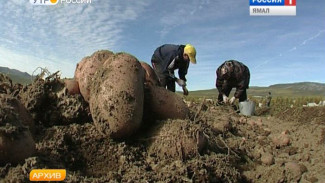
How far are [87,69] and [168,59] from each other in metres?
2.68

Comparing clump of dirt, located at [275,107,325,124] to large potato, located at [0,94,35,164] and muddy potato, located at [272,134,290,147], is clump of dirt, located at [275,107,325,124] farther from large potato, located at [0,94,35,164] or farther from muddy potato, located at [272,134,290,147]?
large potato, located at [0,94,35,164]

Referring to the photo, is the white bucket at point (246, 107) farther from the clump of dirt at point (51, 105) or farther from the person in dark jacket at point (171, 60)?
the clump of dirt at point (51, 105)

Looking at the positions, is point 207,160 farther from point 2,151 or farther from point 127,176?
point 2,151

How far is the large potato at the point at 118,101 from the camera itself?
2.86 metres

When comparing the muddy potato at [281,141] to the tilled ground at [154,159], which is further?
the muddy potato at [281,141]

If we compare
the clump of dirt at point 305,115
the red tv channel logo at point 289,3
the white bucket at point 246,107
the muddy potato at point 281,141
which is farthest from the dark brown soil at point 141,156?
the white bucket at point 246,107

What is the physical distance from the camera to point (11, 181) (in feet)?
6.71

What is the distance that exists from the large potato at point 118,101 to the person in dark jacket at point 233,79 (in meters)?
4.52

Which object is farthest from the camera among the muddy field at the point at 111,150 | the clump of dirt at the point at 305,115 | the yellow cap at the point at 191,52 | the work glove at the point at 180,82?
the clump of dirt at the point at 305,115

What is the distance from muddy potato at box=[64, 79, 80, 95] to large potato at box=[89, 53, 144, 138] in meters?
0.53

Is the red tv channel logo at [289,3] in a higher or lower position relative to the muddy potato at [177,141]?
higher

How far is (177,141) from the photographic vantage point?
2920mm

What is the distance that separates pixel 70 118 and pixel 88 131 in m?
0.33

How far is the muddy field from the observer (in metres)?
2.29
